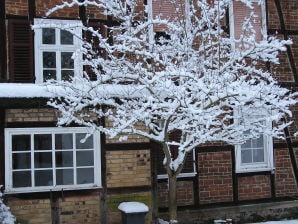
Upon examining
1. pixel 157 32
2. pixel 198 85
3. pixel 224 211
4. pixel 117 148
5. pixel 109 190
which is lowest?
pixel 224 211

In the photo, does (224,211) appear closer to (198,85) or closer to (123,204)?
(123,204)

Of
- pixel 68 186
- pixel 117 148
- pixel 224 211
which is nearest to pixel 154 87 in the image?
pixel 117 148

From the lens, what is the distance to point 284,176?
9852 millimetres

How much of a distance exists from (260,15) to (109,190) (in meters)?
4.66

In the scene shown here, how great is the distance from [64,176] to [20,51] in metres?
2.08

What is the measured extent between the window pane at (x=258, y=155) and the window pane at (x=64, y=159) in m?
3.80

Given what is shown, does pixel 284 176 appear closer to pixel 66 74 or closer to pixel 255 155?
pixel 255 155

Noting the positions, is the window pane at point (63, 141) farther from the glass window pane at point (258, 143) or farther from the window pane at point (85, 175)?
the glass window pane at point (258, 143)

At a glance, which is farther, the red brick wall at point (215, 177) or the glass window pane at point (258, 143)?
the glass window pane at point (258, 143)

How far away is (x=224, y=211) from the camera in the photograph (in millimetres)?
9328

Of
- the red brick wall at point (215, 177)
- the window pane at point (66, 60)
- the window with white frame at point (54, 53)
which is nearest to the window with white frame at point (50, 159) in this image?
the window with white frame at point (54, 53)

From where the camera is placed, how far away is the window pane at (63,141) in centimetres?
790

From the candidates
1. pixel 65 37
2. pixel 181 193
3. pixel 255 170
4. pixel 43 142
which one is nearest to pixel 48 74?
pixel 65 37

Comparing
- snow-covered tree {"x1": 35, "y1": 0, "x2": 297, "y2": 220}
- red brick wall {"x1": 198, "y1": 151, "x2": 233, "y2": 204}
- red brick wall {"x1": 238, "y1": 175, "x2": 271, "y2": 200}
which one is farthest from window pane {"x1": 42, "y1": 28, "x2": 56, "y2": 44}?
red brick wall {"x1": 238, "y1": 175, "x2": 271, "y2": 200}
